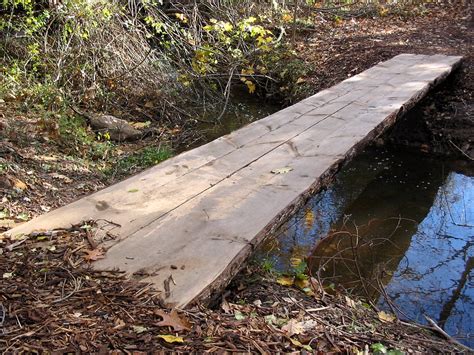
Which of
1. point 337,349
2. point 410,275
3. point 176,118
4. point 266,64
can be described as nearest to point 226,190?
point 337,349

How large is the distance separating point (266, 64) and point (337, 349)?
6556mm

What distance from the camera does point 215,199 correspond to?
8.90 ft

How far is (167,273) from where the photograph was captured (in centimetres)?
203

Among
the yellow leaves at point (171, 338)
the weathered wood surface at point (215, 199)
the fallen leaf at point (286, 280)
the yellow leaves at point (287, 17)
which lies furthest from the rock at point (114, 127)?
the yellow leaves at point (287, 17)

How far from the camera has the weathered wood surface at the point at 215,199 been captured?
209 centimetres

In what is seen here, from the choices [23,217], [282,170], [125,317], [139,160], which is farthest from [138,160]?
[125,317]

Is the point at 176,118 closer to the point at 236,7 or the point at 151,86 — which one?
the point at 151,86

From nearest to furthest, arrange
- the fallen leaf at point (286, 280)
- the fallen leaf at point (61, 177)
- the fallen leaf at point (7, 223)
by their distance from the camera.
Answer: the fallen leaf at point (7, 223)
the fallen leaf at point (286, 280)
the fallen leaf at point (61, 177)

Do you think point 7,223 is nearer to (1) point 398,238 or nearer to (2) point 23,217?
(2) point 23,217

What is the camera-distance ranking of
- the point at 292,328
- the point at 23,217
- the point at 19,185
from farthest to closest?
the point at 19,185, the point at 23,217, the point at 292,328

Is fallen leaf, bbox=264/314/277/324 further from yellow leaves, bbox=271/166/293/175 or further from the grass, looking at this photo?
the grass

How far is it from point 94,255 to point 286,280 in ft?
3.96

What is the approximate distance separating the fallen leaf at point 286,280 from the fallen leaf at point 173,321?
103 cm

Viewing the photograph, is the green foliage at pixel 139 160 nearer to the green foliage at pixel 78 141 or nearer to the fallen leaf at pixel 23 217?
the green foliage at pixel 78 141
